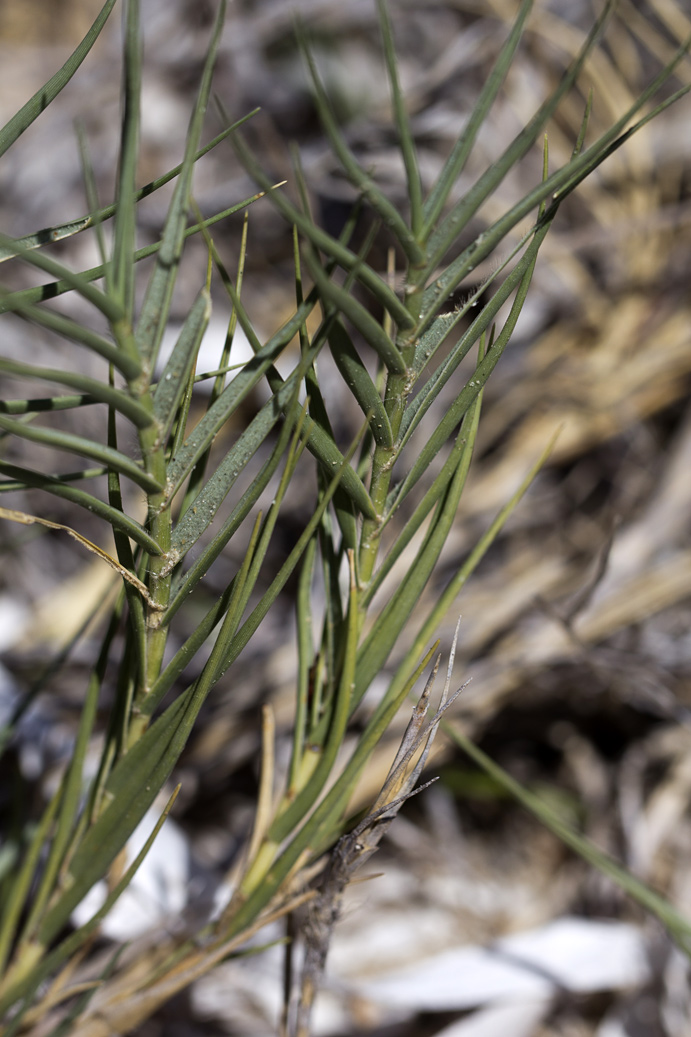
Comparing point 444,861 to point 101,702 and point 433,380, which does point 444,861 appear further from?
point 433,380

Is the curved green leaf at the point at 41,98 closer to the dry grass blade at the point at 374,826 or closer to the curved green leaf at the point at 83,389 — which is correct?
the curved green leaf at the point at 83,389

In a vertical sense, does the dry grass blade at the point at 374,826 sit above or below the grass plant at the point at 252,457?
below

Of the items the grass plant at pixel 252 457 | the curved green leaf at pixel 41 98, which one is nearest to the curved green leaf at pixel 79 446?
the grass plant at pixel 252 457

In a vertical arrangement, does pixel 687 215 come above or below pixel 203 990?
above

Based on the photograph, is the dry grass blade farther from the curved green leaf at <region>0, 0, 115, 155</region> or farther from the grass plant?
the curved green leaf at <region>0, 0, 115, 155</region>

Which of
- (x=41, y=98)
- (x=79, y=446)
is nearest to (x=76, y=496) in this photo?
(x=79, y=446)

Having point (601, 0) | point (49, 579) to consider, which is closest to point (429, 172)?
point (601, 0)

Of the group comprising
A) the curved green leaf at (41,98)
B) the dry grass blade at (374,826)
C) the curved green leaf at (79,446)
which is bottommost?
the dry grass blade at (374,826)

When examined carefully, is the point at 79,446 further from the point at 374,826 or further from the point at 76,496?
the point at 374,826
